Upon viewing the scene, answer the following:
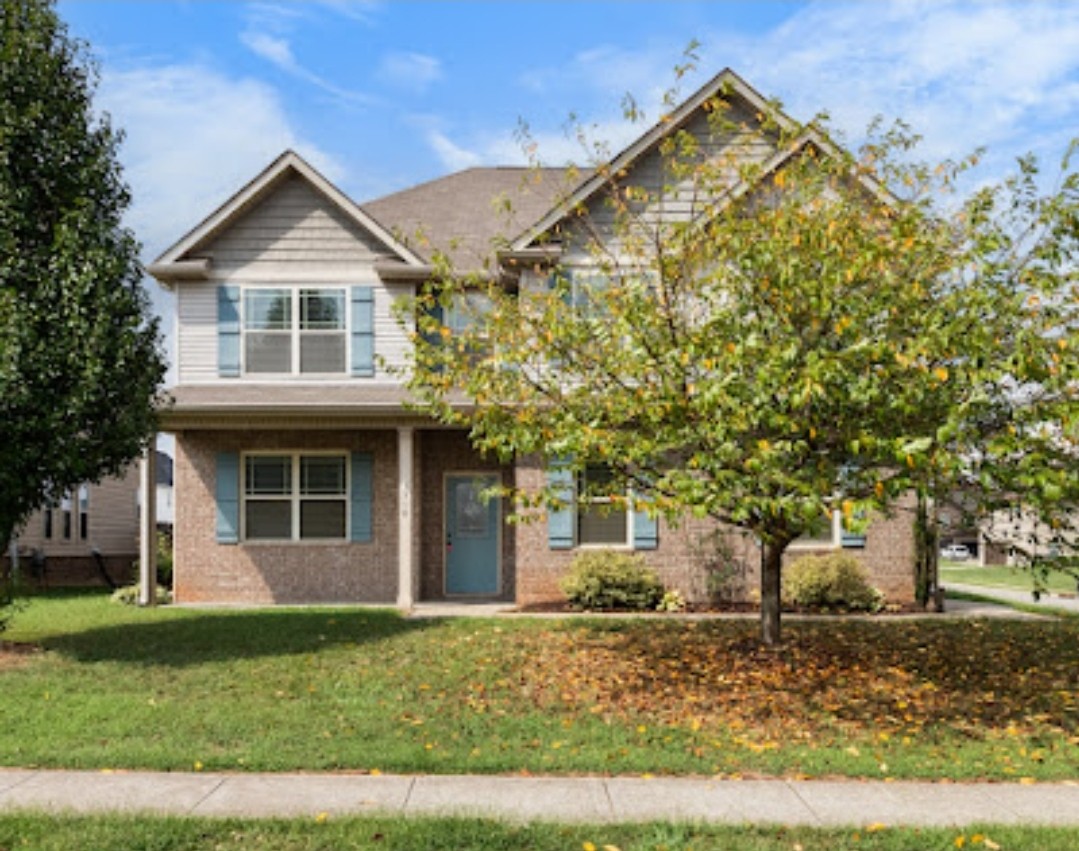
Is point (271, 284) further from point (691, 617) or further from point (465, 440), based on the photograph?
point (691, 617)

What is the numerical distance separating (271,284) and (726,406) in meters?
11.5

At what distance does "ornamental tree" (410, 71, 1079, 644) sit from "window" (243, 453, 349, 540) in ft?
23.3

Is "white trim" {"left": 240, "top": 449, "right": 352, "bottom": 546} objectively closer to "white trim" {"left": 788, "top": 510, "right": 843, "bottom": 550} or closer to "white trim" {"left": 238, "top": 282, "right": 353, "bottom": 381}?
"white trim" {"left": 238, "top": 282, "right": 353, "bottom": 381}

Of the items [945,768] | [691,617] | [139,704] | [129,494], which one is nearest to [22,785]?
[139,704]

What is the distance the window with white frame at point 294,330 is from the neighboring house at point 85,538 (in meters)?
7.19

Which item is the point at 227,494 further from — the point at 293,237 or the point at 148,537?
the point at 293,237

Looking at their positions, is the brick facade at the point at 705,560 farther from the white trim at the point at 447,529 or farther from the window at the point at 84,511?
the window at the point at 84,511

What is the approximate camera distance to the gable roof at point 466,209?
18375 millimetres

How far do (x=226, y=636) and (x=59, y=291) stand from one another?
4.89 m

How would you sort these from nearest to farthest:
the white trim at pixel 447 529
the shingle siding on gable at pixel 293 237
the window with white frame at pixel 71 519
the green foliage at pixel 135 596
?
the shingle siding on gable at pixel 293 237
the green foliage at pixel 135 596
the white trim at pixel 447 529
the window with white frame at pixel 71 519

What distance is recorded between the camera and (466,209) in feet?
→ 65.8

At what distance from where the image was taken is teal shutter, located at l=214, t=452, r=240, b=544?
17594 millimetres

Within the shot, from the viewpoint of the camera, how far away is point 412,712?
922cm

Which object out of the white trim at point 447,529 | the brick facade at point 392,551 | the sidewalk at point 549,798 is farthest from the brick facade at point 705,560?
the sidewalk at point 549,798
